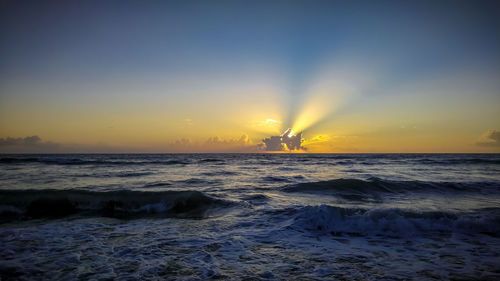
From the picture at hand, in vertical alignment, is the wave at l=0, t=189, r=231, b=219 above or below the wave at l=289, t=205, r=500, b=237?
below

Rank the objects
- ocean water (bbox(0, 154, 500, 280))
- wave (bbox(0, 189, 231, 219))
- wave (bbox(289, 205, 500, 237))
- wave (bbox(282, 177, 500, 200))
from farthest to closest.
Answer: wave (bbox(282, 177, 500, 200)) → wave (bbox(0, 189, 231, 219)) → wave (bbox(289, 205, 500, 237)) → ocean water (bbox(0, 154, 500, 280))

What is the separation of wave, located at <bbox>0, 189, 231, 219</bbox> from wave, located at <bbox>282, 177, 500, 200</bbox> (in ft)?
15.8

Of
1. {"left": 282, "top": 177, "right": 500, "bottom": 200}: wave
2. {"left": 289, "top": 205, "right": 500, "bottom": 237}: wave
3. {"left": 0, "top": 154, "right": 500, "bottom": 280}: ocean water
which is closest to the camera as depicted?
{"left": 0, "top": 154, "right": 500, "bottom": 280}: ocean water

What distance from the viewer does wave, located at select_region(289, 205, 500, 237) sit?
562 centimetres

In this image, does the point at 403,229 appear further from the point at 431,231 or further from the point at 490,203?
the point at 490,203

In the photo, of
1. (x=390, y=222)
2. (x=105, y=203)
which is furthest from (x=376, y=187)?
(x=105, y=203)

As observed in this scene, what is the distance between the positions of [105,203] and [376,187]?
12.2m

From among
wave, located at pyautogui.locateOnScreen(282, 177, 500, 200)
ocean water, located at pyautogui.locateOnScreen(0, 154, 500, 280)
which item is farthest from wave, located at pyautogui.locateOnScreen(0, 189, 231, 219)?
wave, located at pyautogui.locateOnScreen(282, 177, 500, 200)

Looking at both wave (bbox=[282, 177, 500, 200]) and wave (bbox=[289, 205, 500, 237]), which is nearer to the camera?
wave (bbox=[289, 205, 500, 237])

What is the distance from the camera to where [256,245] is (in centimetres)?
463

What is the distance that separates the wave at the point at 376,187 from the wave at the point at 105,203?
4.81 metres

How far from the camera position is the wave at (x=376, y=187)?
1116cm

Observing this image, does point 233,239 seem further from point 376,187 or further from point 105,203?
point 376,187

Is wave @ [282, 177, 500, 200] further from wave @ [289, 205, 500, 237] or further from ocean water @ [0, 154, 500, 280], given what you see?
wave @ [289, 205, 500, 237]
